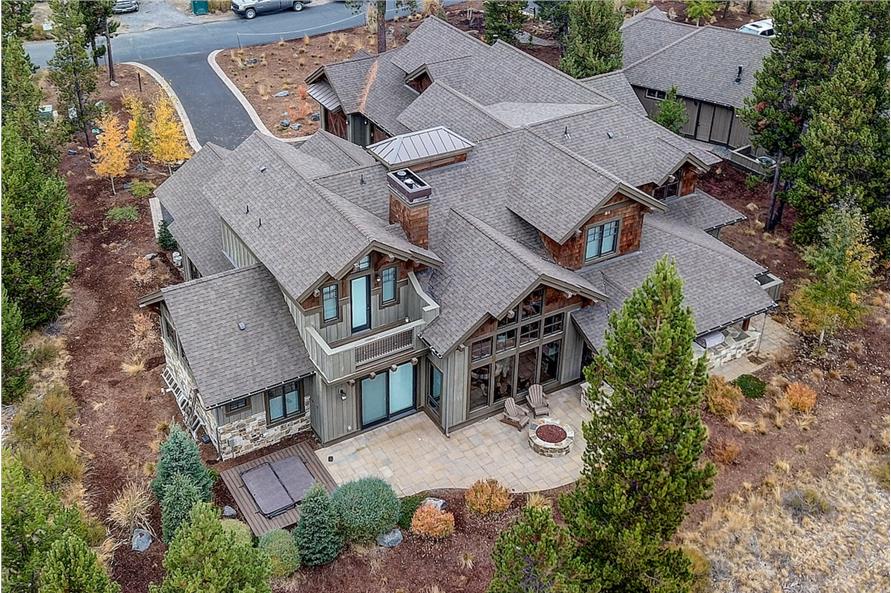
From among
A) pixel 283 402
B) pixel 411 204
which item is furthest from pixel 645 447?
pixel 283 402

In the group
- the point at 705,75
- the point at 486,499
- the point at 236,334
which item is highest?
the point at 705,75

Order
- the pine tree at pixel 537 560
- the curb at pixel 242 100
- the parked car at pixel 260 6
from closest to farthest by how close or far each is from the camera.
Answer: the pine tree at pixel 537 560, the curb at pixel 242 100, the parked car at pixel 260 6

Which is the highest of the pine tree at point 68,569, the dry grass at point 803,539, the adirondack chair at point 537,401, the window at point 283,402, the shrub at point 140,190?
the pine tree at point 68,569

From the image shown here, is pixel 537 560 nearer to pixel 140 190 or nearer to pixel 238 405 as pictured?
pixel 238 405

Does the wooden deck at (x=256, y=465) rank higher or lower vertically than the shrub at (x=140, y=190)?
lower

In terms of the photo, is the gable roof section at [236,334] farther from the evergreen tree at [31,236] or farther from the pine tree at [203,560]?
the pine tree at [203,560]

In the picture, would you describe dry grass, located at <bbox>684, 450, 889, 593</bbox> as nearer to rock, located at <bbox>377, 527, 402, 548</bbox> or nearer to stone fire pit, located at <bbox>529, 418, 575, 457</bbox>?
stone fire pit, located at <bbox>529, 418, 575, 457</bbox>

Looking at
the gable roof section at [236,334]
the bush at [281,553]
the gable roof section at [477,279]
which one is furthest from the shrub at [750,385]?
the bush at [281,553]

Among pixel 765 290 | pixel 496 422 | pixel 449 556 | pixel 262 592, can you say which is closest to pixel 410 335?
pixel 496 422

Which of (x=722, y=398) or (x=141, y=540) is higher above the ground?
(x=722, y=398)
